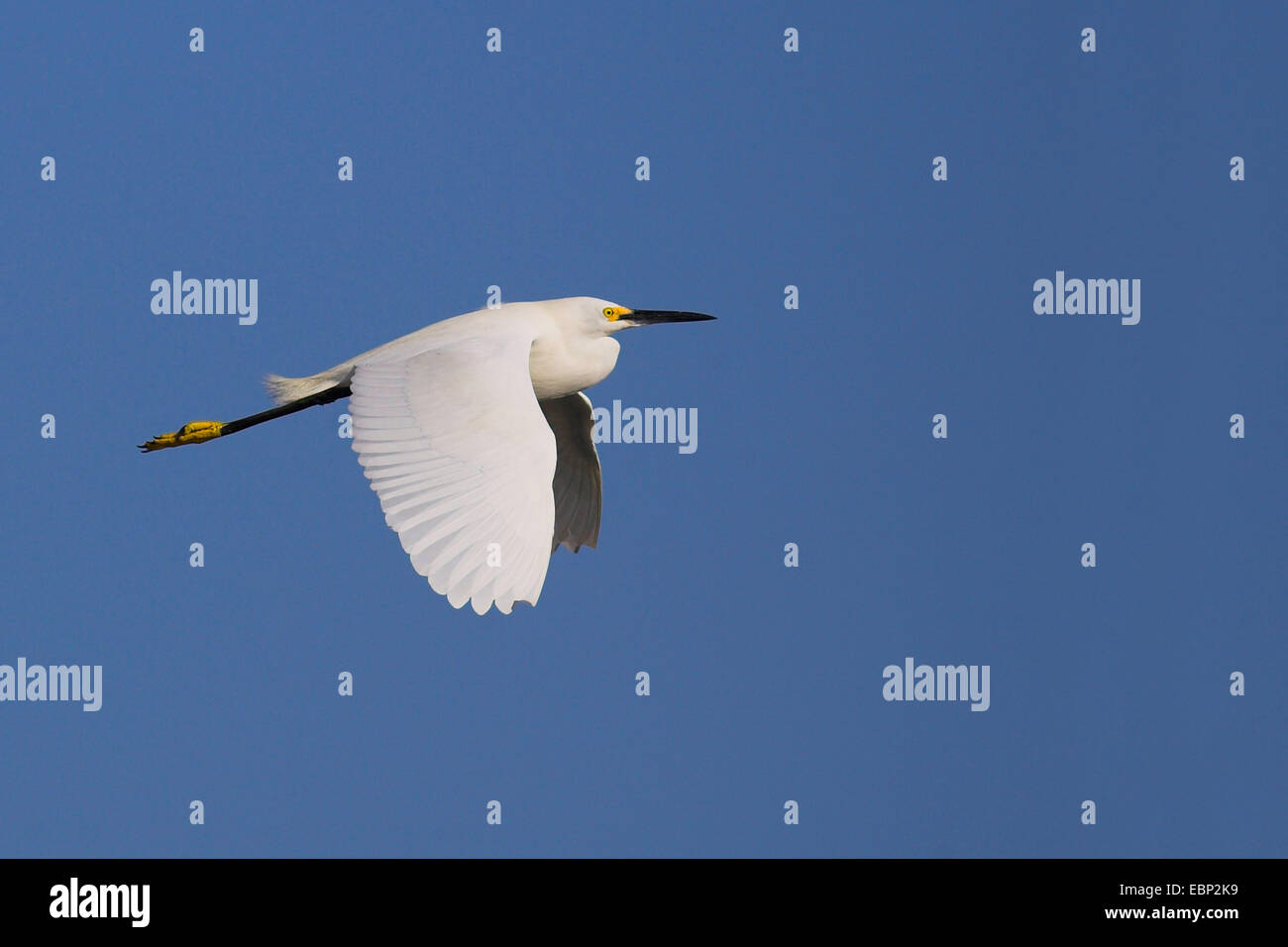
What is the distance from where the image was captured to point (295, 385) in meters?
10.5

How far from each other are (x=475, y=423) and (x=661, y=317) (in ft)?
8.36

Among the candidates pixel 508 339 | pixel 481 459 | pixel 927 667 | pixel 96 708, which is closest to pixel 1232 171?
pixel 927 667

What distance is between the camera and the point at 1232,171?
13.7 metres

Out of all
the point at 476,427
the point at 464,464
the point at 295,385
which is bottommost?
the point at 464,464

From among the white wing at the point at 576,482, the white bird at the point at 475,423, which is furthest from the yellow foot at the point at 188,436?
the white wing at the point at 576,482

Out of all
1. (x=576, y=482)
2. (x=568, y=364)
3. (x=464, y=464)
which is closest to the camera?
(x=464, y=464)

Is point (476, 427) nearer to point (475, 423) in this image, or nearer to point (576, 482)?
point (475, 423)

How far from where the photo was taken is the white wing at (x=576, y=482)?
11.3m

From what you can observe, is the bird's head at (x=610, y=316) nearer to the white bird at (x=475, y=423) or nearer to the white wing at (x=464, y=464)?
the white bird at (x=475, y=423)

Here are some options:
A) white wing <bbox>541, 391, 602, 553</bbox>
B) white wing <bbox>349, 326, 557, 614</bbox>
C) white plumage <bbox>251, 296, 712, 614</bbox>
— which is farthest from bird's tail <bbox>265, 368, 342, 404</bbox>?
white wing <bbox>541, 391, 602, 553</bbox>

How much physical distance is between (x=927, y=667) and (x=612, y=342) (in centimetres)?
471

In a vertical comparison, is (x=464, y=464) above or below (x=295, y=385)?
below

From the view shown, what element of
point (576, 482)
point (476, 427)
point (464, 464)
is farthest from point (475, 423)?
point (576, 482)

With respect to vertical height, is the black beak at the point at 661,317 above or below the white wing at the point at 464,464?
above
